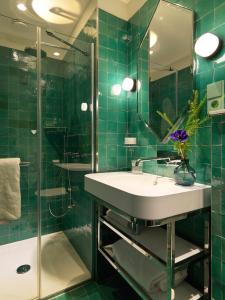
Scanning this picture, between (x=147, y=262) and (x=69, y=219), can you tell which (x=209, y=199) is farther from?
(x=69, y=219)

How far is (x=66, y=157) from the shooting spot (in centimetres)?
209

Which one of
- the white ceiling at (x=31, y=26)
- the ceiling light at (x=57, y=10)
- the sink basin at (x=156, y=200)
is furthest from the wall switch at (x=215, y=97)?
the ceiling light at (x=57, y=10)

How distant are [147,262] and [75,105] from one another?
1.57m

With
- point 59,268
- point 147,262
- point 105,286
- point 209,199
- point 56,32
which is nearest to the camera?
point 209,199

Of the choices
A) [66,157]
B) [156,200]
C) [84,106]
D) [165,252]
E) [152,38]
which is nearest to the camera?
[156,200]

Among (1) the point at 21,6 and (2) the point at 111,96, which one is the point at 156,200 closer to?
(2) the point at 111,96

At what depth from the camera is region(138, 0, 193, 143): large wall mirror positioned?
49.4 inches

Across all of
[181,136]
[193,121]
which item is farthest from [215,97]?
[181,136]

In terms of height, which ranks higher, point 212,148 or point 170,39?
point 170,39

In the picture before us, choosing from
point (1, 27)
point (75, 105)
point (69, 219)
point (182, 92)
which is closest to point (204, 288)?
point (182, 92)

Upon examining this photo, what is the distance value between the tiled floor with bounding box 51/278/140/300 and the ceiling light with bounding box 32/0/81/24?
2499 mm

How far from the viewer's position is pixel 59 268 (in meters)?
1.70

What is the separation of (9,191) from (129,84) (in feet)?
4.70

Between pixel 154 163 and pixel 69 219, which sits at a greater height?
pixel 154 163
